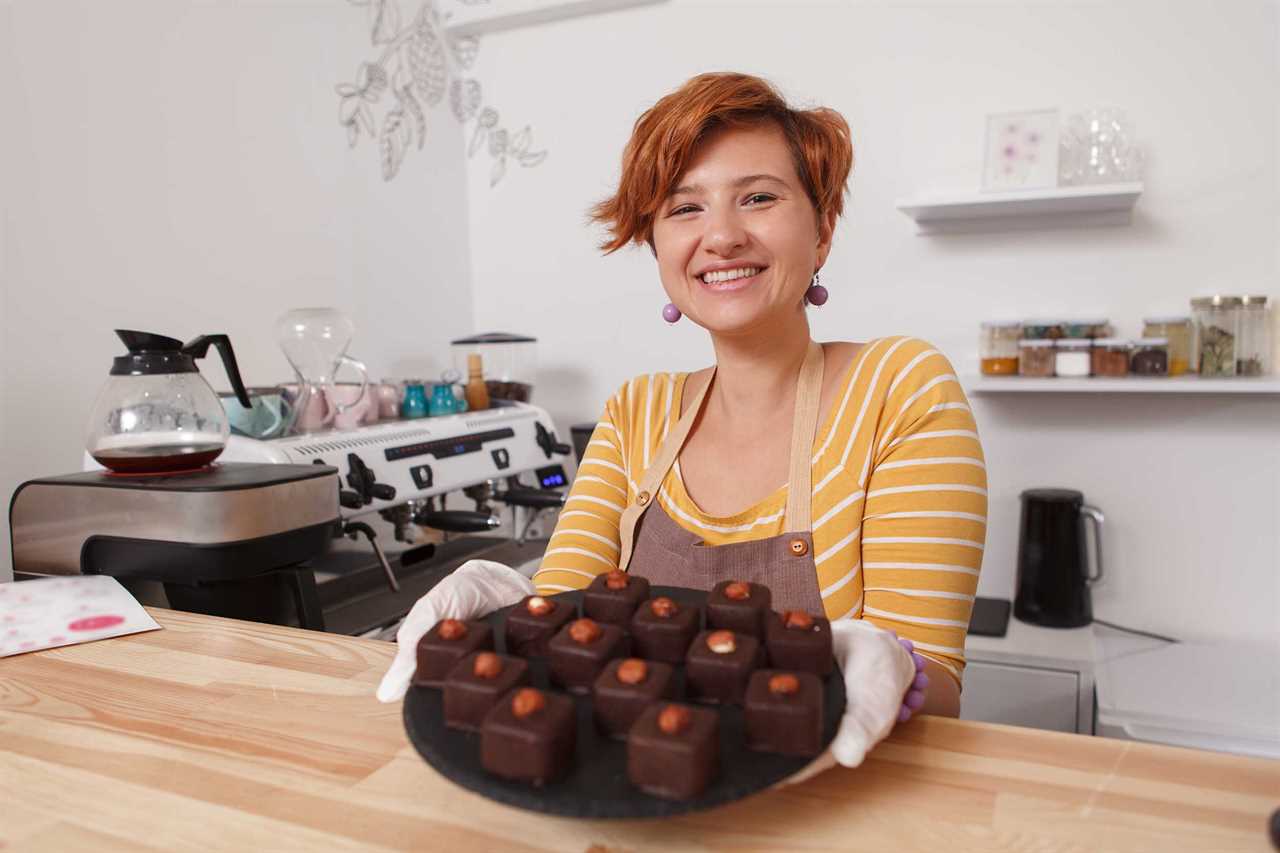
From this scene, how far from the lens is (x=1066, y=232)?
2.21 m

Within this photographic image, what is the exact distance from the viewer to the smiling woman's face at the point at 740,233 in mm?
1113

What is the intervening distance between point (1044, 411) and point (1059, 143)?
63 cm

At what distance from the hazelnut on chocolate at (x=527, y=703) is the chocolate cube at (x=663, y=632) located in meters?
0.12

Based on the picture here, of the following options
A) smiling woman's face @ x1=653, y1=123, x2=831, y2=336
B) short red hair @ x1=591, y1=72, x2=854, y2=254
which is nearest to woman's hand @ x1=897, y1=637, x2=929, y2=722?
smiling woman's face @ x1=653, y1=123, x2=831, y2=336

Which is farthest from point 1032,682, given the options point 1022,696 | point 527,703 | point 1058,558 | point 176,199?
point 176,199

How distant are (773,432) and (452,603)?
0.56m

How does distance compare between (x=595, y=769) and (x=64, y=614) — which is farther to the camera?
(x=64, y=614)

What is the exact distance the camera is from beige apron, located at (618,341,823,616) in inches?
43.1

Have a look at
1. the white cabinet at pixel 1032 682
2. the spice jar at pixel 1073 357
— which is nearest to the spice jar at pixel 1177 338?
the spice jar at pixel 1073 357

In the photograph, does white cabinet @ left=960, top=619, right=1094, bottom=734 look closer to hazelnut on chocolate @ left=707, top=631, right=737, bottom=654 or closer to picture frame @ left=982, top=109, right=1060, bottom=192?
picture frame @ left=982, top=109, right=1060, bottom=192

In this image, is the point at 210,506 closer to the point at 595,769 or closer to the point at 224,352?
the point at 224,352

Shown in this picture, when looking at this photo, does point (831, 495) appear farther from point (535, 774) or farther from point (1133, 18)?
point (1133, 18)

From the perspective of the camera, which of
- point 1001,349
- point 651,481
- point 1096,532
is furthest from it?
point 1001,349

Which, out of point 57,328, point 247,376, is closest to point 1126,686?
point 247,376
